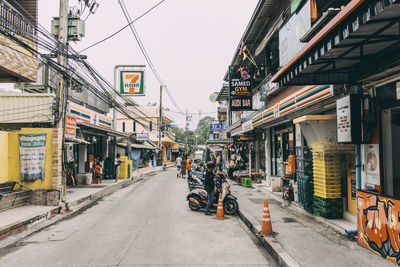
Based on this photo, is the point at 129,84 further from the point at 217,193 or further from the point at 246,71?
the point at 217,193

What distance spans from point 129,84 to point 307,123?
43.9ft

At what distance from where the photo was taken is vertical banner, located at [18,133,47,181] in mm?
10484

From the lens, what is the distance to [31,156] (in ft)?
34.5

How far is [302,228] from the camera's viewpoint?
24.2 feet

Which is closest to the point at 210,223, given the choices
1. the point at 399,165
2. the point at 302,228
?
the point at 302,228

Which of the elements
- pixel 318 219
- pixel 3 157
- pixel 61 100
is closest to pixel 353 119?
pixel 318 219

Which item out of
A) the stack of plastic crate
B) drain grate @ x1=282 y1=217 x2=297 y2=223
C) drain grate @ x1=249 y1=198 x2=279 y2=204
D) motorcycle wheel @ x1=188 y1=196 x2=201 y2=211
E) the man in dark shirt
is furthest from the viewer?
drain grate @ x1=249 y1=198 x2=279 y2=204

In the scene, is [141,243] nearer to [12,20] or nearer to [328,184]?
[328,184]

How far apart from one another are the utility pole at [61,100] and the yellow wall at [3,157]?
1.68 metres

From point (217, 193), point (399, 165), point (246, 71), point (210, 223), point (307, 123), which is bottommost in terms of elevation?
point (210, 223)

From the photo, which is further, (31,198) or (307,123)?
(31,198)

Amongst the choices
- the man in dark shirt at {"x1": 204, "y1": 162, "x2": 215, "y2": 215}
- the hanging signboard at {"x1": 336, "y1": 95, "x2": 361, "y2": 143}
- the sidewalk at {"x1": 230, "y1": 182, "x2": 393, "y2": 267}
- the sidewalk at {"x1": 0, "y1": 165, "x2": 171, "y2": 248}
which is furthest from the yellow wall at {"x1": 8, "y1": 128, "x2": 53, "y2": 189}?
A: the hanging signboard at {"x1": 336, "y1": 95, "x2": 361, "y2": 143}

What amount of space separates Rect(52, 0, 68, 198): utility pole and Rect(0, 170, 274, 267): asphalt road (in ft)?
6.15

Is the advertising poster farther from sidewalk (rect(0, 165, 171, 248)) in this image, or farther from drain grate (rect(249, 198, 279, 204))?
sidewalk (rect(0, 165, 171, 248))
